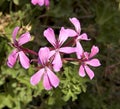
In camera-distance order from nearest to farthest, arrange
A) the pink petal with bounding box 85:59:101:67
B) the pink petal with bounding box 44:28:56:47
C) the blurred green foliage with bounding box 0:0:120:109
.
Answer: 1. the pink petal with bounding box 44:28:56:47
2. the pink petal with bounding box 85:59:101:67
3. the blurred green foliage with bounding box 0:0:120:109

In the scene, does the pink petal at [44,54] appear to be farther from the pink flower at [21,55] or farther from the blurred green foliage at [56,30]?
the blurred green foliage at [56,30]

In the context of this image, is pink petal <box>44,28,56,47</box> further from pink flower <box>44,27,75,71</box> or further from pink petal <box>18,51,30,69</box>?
pink petal <box>18,51,30,69</box>

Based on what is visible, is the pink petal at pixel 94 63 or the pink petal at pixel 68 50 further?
the pink petal at pixel 94 63

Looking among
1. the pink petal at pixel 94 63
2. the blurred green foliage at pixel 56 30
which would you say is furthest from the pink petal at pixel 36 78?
the blurred green foliage at pixel 56 30

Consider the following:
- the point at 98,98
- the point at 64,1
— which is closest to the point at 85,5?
the point at 64,1

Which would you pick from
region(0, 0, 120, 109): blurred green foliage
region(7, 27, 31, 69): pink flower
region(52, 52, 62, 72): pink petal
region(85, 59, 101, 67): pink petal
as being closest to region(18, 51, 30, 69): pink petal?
region(7, 27, 31, 69): pink flower

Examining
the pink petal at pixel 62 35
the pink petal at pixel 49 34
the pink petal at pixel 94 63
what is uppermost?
the pink petal at pixel 49 34

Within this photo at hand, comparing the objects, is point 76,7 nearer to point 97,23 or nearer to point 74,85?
point 97,23
